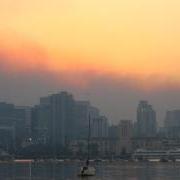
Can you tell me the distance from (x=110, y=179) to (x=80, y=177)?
251 inches

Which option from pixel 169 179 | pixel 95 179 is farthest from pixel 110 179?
pixel 169 179

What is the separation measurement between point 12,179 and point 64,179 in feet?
24.3

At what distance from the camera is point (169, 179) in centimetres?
9444

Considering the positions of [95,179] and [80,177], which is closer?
[95,179]

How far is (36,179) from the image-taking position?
313ft

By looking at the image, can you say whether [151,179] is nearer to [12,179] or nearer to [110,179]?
[110,179]

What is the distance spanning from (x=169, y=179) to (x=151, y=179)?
3.02 m

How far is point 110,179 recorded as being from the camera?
95.1m

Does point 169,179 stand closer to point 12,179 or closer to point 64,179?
point 64,179

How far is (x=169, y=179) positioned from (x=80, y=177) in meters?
13.7

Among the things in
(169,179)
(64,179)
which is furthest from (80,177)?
(169,179)

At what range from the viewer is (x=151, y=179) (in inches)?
3792

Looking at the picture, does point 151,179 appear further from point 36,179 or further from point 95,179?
point 36,179

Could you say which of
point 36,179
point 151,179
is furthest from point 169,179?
point 36,179
